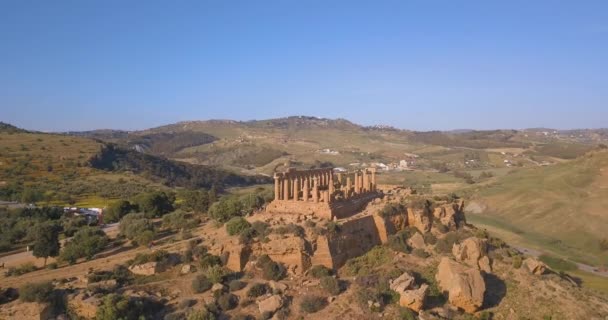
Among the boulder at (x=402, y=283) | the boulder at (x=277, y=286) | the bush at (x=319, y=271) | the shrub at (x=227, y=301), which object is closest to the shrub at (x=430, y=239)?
the boulder at (x=402, y=283)

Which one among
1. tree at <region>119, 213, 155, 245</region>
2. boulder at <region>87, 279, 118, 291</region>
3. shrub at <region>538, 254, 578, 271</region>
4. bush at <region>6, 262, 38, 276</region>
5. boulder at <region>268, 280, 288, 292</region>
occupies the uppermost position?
tree at <region>119, 213, 155, 245</region>

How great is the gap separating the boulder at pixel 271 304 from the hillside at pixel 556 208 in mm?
37388

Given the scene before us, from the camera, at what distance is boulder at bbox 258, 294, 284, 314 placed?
2383 cm

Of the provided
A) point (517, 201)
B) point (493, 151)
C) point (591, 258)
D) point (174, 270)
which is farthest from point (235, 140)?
point (174, 270)

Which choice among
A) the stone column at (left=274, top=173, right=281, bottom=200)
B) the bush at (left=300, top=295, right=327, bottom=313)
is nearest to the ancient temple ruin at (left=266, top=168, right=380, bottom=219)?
the stone column at (left=274, top=173, right=281, bottom=200)

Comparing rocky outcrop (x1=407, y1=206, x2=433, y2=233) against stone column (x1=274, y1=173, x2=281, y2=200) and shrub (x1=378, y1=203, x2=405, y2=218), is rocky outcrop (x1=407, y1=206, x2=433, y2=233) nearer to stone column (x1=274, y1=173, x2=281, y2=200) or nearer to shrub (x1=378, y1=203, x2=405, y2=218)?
shrub (x1=378, y1=203, x2=405, y2=218)

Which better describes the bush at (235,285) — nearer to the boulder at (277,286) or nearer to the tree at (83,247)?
the boulder at (277,286)

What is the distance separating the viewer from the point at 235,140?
581 ft

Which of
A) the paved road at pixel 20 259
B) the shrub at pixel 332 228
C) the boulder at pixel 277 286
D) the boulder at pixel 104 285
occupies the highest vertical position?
the shrub at pixel 332 228

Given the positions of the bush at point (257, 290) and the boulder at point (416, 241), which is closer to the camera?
the bush at point (257, 290)

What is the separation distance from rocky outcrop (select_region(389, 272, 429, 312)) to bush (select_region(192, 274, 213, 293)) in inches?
362

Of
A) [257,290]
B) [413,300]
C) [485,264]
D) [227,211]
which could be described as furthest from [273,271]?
[485,264]

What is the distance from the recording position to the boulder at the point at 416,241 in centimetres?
3136

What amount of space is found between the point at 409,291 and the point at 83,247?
19.6m
